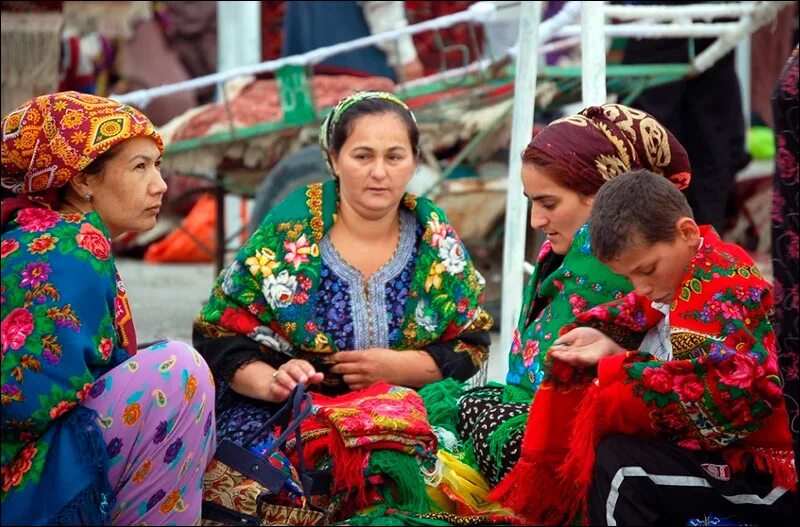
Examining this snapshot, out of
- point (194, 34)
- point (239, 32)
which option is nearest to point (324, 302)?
point (239, 32)

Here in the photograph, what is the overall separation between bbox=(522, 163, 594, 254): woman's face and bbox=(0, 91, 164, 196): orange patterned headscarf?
109cm

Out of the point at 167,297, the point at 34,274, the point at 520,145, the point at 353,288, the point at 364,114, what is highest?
the point at 364,114

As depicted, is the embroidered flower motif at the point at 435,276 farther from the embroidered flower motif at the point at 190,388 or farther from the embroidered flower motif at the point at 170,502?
the embroidered flower motif at the point at 170,502

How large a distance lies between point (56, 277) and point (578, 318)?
122 centimetres

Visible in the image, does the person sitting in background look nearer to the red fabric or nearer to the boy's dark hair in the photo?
the boy's dark hair

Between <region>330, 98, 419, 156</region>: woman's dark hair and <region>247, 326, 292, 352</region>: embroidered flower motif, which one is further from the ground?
<region>330, 98, 419, 156</region>: woman's dark hair

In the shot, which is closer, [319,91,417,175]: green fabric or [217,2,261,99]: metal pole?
A: [319,91,417,175]: green fabric

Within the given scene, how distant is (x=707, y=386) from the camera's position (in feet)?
9.41

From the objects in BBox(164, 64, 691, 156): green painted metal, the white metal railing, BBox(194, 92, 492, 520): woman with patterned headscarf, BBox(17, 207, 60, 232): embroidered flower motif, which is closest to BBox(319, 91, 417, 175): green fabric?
BBox(194, 92, 492, 520): woman with patterned headscarf

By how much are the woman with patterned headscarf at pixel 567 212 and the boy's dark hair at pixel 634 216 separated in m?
0.46

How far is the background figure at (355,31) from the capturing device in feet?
23.9

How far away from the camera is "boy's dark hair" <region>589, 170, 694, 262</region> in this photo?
2.92 metres

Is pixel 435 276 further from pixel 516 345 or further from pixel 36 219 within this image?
pixel 36 219

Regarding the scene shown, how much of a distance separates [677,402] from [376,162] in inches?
52.4
